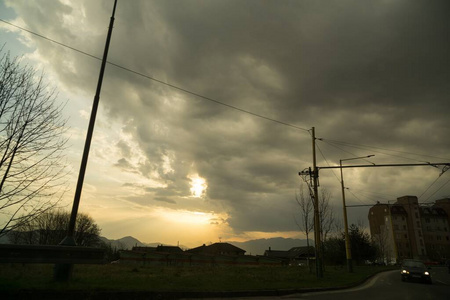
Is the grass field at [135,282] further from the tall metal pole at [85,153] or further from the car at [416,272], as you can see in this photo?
the car at [416,272]

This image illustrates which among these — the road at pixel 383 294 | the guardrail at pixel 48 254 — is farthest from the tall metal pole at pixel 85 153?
the road at pixel 383 294

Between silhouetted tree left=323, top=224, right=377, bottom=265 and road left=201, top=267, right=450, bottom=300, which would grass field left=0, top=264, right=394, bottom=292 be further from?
silhouetted tree left=323, top=224, right=377, bottom=265

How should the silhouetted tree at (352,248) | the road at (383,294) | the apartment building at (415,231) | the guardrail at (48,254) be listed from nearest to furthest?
the guardrail at (48,254), the road at (383,294), the silhouetted tree at (352,248), the apartment building at (415,231)

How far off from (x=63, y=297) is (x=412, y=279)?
21.6 meters

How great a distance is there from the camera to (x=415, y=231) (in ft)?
295

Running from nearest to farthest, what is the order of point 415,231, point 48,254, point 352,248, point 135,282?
point 48,254 < point 135,282 < point 352,248 < point 415,231

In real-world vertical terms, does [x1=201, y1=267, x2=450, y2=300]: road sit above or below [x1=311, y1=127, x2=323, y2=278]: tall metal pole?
below

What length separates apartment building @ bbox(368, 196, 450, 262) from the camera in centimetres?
8744

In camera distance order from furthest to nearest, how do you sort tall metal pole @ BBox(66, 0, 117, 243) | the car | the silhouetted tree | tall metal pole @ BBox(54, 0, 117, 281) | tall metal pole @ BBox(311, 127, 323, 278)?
the silhouetted tree
the car
tall metal pole @ BBox(311, 127, 323, 278)
tall metal pole @ BBox(66, 0, 117, 243)
tall metal pole @ BBox(54, 0, 117, 281)

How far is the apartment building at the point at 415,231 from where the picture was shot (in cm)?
8744

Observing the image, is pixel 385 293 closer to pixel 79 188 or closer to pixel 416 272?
pixel 416 272

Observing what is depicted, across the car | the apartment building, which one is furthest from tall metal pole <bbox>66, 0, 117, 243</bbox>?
the apartment building

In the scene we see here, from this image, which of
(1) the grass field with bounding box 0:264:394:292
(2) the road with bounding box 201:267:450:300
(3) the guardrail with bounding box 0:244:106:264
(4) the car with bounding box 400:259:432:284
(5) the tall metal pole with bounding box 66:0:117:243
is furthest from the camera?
(4) the car with bounding box 400:259:432:284

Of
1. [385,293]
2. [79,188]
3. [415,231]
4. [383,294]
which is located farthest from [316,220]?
[415,231]
